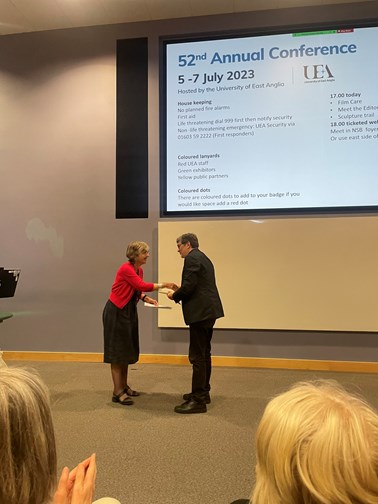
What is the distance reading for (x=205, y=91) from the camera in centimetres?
435

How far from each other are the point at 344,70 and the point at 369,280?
2108mm

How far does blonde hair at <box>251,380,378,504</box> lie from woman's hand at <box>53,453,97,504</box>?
32 centimetres

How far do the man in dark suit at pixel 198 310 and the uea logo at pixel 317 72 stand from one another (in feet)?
7.92

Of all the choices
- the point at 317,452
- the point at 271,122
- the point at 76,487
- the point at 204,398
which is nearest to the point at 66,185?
the point at 271,122

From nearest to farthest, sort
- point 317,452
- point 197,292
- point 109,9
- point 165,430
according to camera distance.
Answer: point 317,452 < point 165,430 < point 197,292 < point 109,9

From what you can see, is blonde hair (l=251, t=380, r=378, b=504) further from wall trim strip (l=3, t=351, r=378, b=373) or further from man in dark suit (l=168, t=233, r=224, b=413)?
wall trim strip (l=3, t=351, r=378, b=373)

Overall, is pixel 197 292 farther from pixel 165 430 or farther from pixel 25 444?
pixel 25 444

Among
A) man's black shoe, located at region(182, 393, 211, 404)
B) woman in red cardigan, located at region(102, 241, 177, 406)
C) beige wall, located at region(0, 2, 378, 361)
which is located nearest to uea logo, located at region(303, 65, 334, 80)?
beige wall, located at region(0, 2, 378, 361)

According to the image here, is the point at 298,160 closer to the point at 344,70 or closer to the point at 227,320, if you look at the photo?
the point at 344,70

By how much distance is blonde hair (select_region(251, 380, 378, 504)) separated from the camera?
1.89 ft

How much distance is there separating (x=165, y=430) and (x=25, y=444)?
212cm

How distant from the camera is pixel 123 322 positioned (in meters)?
3.17

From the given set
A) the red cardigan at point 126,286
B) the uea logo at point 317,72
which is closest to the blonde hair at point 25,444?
the red cardigan at point 126,286

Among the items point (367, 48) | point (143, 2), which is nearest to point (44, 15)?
point (143, 2)
